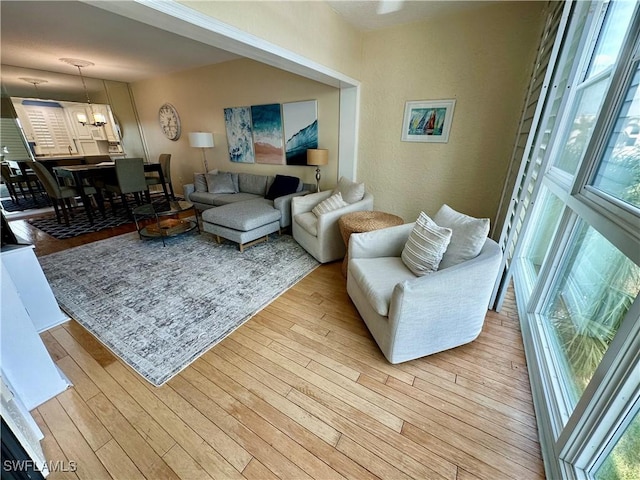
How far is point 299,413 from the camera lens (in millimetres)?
1328

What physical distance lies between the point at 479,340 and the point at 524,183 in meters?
1.17

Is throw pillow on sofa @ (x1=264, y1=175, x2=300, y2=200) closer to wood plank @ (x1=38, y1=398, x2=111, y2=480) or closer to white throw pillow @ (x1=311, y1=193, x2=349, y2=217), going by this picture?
white throw pillow @ (x1=311, y1=193, x2=349, y2=217)

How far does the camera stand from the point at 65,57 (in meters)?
3.86

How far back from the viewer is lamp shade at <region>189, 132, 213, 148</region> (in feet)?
14.5

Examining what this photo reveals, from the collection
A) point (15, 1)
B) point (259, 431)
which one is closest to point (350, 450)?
point (259, 431)

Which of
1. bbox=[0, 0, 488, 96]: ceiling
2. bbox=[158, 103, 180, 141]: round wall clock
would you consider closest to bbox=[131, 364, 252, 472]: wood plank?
bbox=[0, 0, 488, 96]: ceiling

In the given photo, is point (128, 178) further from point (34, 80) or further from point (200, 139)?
point (34, 80)

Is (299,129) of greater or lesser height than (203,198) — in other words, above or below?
above

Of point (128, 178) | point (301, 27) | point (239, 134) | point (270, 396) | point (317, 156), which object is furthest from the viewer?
point (239, 134)

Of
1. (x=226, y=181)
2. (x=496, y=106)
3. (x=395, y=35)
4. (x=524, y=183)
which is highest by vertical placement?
(x=395, y=35)

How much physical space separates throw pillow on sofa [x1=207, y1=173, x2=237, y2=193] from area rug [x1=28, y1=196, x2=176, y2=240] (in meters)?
0.98

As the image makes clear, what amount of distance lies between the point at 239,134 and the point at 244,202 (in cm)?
162

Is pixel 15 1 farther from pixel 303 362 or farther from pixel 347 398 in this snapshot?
pixel 347 398

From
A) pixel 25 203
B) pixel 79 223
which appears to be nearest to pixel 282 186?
pixel 79 223
